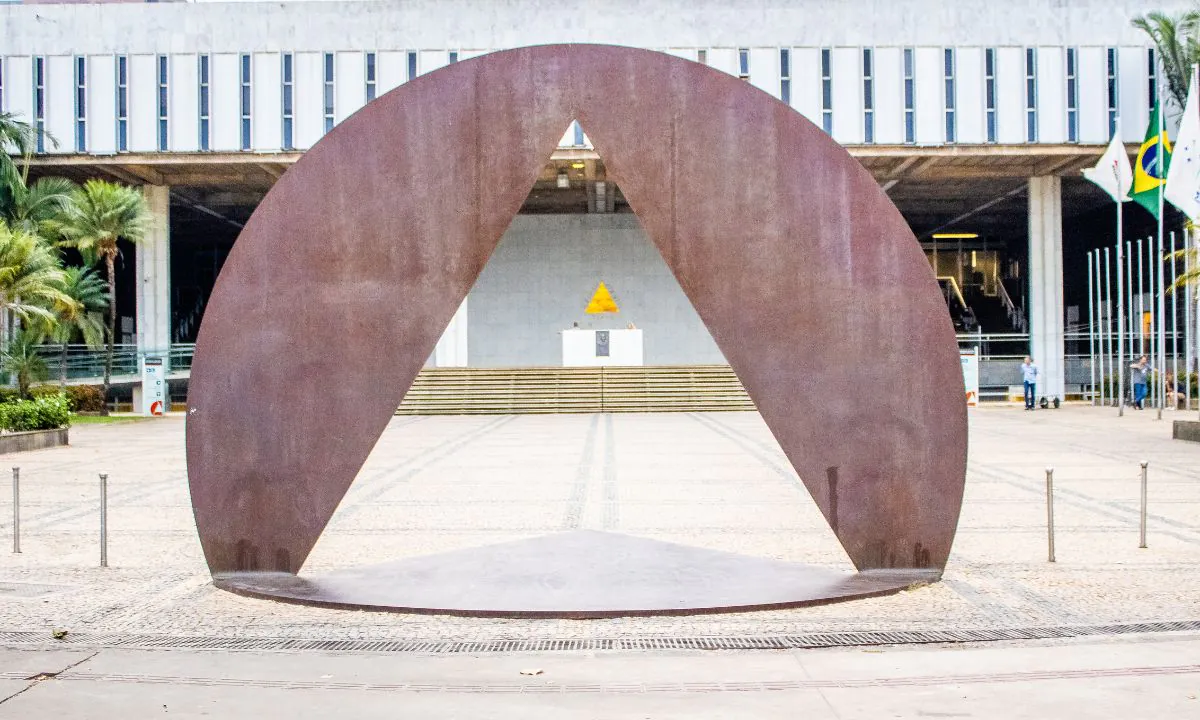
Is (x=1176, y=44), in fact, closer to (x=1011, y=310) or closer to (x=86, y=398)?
(x=1011, y=310)

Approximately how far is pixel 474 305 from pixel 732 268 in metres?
36.7

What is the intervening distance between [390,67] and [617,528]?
28.6 metres

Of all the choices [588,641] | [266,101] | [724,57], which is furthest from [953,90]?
[588,641]

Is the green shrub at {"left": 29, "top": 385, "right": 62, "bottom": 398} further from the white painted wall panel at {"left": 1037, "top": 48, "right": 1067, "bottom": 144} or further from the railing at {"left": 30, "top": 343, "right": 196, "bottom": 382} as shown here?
the white painted wall panel at {"left": 1037, "top": 48, "right": 1067, "bottom": 144}

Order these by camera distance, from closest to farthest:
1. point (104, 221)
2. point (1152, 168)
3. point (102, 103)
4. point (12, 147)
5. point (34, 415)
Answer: point (34, 415), point (1152, 168), point (104, 221), point (12, 147), point (102, 103)

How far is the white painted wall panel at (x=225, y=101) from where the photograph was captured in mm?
35375

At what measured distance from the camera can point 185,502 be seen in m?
12.7

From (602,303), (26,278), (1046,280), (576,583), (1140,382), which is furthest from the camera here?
(602,303)

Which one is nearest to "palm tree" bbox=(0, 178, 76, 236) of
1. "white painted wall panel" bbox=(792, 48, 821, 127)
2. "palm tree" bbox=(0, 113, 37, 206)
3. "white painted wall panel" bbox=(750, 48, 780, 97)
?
"palm tree" bbox=(0, 113, 37, 206)

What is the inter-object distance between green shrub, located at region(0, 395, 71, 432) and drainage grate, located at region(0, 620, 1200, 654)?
16.4m

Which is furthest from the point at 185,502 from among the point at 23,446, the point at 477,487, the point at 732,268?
the point at 23,446

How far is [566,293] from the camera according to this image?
4416 cm

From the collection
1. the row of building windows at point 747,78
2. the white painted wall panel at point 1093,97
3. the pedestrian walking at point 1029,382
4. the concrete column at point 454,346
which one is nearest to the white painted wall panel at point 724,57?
the row of building windows at point 747,78

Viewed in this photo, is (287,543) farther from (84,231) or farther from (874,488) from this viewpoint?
(84,231)
